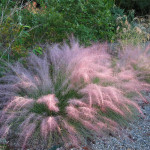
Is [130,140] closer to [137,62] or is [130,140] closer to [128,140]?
[128,140]

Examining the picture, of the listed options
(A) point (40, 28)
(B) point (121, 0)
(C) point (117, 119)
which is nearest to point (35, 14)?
(A) point (40, 28)

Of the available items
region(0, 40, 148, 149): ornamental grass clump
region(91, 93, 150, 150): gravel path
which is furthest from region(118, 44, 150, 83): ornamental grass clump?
region(91, 93, 150, 150): gravel path

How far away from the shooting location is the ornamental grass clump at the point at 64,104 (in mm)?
2539

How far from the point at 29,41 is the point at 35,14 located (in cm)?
84

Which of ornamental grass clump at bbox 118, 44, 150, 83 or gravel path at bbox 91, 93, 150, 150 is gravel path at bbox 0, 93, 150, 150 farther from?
ornamental grass clump at bbox 118, 44, 150, 83

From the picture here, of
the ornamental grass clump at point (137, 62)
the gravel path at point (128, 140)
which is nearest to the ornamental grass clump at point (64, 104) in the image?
the gravel path at point (128, 140)

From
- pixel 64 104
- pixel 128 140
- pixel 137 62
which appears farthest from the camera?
pixel 137 62

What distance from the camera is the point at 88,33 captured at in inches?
208

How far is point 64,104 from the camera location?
2924 mm

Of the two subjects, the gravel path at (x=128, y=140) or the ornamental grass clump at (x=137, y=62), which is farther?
the ornamental grass clump at (x=137, y=62)

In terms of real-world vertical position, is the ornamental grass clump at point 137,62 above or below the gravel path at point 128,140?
above

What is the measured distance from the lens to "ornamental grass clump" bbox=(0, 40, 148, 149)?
2539 mm

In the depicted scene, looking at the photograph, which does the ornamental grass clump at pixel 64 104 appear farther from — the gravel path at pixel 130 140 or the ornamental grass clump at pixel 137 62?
the ornamental grass clump at pixel 137 62

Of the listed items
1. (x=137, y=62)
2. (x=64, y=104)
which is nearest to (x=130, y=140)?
(x=64, y=104)
